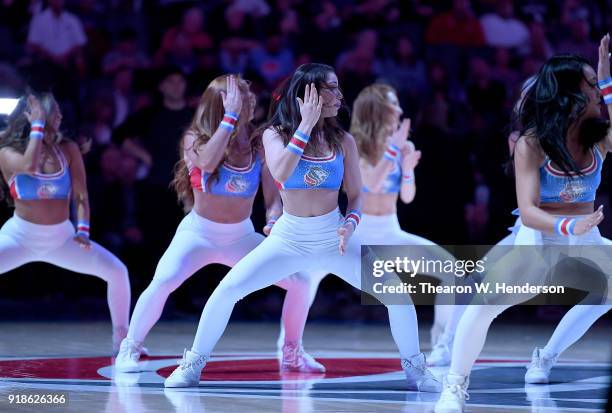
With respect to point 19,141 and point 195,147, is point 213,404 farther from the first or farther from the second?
point 19,141

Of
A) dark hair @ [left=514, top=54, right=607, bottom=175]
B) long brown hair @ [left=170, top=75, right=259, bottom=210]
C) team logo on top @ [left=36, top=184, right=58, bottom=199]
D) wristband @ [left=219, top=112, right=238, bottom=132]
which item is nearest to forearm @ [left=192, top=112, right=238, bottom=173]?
wristband @ [left=219, top=112, right=238, bottom=132]

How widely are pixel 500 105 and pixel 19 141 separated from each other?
5.24 meters

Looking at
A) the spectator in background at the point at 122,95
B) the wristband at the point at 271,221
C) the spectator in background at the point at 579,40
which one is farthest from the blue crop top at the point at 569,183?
the spectator in background at the point at 579,40

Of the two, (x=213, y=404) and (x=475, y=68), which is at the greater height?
(x=475, y=68)

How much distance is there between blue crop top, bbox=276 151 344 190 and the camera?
4910 millimetres

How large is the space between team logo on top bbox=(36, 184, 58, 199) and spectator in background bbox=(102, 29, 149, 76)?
11.7 ft

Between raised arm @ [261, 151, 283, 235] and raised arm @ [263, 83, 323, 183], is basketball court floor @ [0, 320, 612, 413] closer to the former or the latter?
raised arm @ [261, 151, 283, 235]

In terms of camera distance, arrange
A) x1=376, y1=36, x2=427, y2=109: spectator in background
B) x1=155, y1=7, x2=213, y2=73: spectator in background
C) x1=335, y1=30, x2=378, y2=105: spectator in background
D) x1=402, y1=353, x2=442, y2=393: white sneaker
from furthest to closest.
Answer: x1=376, y1=36, x2=427, y2=109: spectator in background < x1=155, y1=7, x2=213, y2=73: spectator in background < x1=335, y1=30, x2=378, y2=105: spectator in background < x1=402, y1=353, x2=442, y2=393: white sneaker

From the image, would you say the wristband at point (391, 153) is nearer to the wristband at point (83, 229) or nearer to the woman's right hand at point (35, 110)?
the wristband at point (83, 229)

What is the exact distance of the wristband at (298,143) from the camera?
15.5ft

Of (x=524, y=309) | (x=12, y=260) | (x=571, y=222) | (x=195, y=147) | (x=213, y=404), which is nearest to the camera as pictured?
(x=571, y=222)

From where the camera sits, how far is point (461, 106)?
9.92 meters

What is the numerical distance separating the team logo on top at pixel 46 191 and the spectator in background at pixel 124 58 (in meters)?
3.58

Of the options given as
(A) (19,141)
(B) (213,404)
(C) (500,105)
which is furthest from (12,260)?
(C) (500,105)
